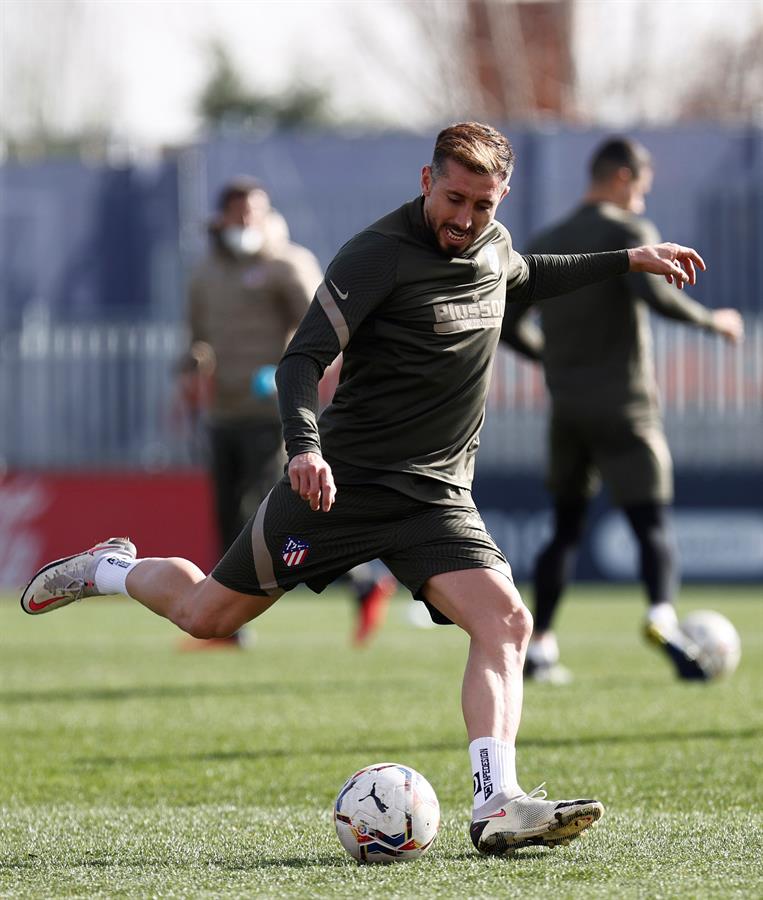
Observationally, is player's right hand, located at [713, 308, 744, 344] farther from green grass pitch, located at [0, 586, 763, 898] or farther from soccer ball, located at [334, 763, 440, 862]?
soccer ball, located at [334, 763, 440, 862]

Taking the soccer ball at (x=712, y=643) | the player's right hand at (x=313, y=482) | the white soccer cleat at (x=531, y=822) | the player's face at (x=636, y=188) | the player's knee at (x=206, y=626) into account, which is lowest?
the soccer ball at (x=712, y=643)

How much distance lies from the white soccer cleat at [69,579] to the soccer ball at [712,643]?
3.78 m

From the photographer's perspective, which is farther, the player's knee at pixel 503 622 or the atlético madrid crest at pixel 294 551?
the atlético madrid crest at pixel 294 551

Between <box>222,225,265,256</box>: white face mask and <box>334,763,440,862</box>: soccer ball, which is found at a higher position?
<box>222,225,265,256</box>: white face mask

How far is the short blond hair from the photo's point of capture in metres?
4.70

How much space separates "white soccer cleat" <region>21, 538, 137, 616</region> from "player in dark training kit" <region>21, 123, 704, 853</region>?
0.47m

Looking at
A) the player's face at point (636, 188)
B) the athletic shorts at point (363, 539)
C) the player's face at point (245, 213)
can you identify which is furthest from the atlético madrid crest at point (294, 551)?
the player's face at point (245, 213)

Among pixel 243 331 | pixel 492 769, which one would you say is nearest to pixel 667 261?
pixel 492 769

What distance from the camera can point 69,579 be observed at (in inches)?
224

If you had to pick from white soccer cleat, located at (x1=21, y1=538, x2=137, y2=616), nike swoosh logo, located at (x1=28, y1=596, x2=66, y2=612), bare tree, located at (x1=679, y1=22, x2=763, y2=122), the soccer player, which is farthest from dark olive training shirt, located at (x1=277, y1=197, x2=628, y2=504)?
bare tree, located at (x1=679, y1=22, x2=763, y2=122)

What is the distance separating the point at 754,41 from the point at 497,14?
4.06m

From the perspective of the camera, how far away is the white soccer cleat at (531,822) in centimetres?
461

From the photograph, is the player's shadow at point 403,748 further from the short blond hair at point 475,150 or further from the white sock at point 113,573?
the short blond hair at point 475,150

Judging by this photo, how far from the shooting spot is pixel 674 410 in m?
17.2
